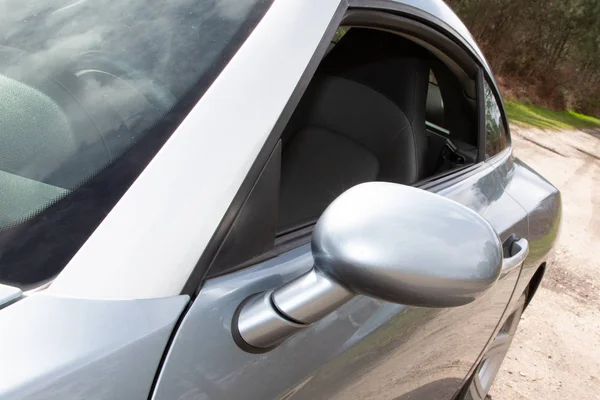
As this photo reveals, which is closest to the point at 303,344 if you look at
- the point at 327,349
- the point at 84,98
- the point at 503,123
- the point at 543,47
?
the point at 327,349

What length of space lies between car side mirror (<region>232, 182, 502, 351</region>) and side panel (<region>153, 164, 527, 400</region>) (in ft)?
0.16

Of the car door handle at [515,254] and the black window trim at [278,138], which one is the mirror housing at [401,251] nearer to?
the black window trim at [278,138]

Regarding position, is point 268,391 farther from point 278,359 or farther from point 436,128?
point 436,128

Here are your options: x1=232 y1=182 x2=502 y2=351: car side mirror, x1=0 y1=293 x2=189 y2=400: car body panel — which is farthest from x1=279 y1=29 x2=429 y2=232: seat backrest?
x1=0 y1=293 x2=189 y2=400: car body panel

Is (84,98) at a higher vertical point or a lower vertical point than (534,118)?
higher

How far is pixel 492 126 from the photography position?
2.52 metres

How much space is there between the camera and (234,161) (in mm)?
1037

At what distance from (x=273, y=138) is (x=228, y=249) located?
0.70ft

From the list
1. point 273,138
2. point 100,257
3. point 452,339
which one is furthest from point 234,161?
point 452,339

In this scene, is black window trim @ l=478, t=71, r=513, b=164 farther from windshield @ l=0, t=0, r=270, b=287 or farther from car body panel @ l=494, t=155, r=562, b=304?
windshield @ l=0, t=0, r=270, b=287

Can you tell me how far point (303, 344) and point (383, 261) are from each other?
0.32 metres

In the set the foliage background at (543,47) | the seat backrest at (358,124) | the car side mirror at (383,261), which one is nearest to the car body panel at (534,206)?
the seat backrest at (358,124)

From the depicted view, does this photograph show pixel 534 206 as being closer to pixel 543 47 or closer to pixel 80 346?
pixel 80 346

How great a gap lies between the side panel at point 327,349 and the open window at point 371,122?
28cm
